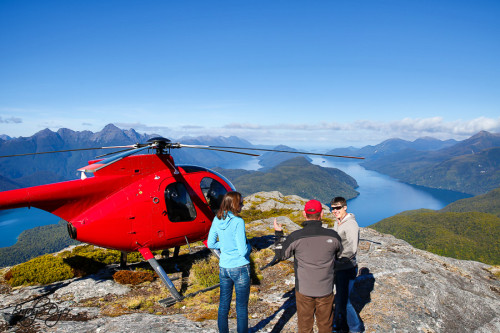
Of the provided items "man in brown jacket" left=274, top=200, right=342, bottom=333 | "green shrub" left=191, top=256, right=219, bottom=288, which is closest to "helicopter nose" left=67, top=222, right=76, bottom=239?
"green shrub" left=191, top=256, right=219, bottom=288

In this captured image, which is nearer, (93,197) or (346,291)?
(346,291)

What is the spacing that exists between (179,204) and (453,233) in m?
153

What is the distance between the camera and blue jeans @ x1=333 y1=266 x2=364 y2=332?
219 inches

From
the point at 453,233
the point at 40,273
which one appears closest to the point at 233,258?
the point at 40,273

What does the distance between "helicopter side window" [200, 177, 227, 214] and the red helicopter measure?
0.08 meters

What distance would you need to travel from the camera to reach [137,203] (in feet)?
29.2

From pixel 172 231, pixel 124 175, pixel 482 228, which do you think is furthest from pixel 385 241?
pixel 482 228

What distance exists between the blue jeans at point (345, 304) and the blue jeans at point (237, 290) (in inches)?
78.3

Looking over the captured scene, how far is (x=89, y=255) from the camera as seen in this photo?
11656mm

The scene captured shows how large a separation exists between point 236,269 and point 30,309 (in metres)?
6.84

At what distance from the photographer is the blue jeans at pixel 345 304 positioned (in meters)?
5.57

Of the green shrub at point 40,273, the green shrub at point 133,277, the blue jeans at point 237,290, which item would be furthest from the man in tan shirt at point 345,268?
the green shrub at point 40,273

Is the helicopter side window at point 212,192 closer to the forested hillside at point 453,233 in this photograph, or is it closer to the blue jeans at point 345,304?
the blue jeans at point 345,304

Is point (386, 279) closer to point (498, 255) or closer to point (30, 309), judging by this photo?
point (30, 309)
